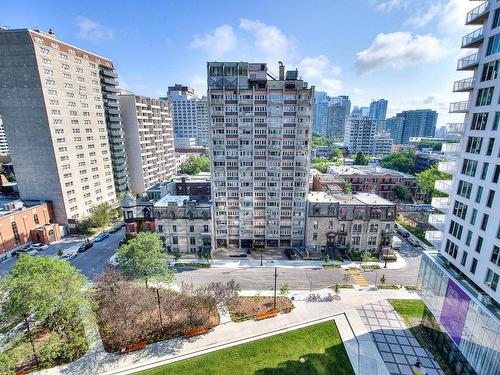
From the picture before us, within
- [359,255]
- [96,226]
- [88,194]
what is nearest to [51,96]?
[88,194]

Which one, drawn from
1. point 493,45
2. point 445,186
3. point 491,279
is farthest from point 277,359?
point 493,45

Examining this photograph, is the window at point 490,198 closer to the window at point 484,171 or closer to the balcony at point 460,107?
the window at point 484,171

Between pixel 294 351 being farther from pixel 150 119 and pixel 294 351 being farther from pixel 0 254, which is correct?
pixel 150 119

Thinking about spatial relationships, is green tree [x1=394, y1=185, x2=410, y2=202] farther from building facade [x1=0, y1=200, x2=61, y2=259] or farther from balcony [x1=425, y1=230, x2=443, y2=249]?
building facade [x1=0, y1=200, x2=61, y2=259]

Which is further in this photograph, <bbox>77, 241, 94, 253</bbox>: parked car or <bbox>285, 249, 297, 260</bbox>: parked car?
<bbox>77, 241, 94, 253</bbox>: parked car

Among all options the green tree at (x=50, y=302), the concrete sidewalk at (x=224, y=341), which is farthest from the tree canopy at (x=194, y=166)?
the green tree at (x=50, y=302)

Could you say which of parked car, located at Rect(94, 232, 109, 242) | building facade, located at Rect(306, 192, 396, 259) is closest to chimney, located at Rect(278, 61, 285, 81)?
building facade, located at Rect(306, 192, 396, 259)
